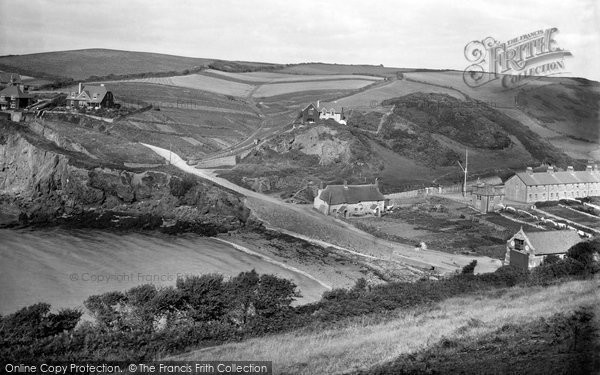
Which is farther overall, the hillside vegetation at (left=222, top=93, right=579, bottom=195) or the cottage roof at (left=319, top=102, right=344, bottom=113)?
the cottage roof at (left=319, top=102, right=344, bottom=113)

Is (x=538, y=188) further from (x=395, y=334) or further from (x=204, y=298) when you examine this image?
(x=395, y=334)

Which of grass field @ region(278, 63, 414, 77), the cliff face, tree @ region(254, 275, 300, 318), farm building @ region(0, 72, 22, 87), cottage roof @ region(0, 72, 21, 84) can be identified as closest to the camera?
tree @ region(254, 275, 300, 318)

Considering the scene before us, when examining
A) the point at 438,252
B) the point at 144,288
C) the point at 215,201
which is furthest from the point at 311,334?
the point at 215,201

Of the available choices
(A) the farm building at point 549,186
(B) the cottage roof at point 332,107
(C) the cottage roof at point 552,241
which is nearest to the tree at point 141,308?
(C) the cottage roof at point 552,241

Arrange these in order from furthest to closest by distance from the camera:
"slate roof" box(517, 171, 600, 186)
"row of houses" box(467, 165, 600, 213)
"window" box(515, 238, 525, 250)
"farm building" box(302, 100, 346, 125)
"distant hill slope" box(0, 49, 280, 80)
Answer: "distant hill slope" box(0, 49, 280, 80)
"farm building" box(302, 100, 346, 125)
"slate roof" box(517, 171, 600, 186)
"row of houses" box(467, 165, 600, 213)
"window" box(515, 238, 525, 250)

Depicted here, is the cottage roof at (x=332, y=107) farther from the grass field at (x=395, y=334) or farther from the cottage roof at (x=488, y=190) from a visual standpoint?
the grass field at (x=395, y=334)

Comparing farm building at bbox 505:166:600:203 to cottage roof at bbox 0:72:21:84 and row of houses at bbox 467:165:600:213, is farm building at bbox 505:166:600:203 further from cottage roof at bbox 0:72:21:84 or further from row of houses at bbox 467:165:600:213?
cottage roof at bbox 0:72:21:84

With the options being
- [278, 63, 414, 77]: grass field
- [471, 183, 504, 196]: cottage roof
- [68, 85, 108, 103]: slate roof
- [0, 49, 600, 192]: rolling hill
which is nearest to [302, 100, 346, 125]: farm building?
[0, 49, 600, 192]: rolling hill
